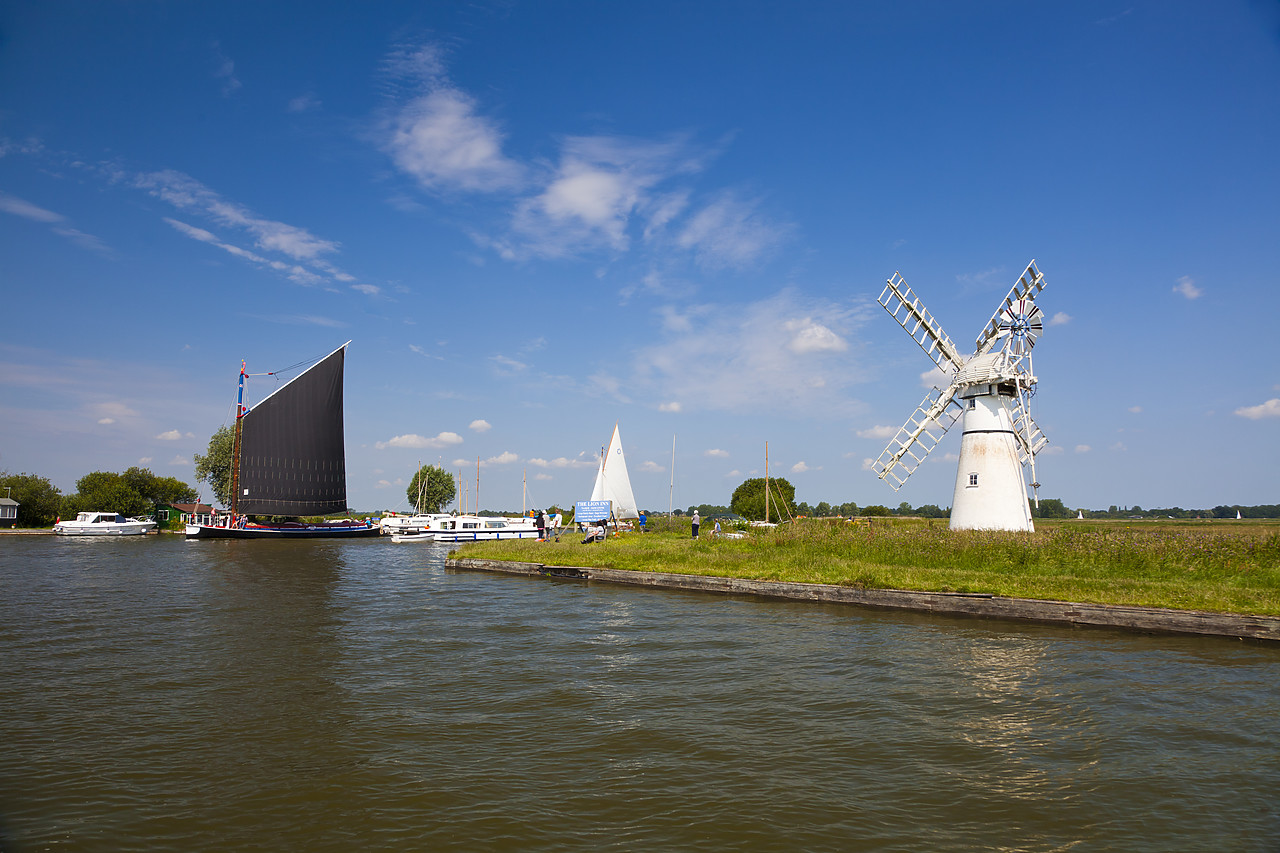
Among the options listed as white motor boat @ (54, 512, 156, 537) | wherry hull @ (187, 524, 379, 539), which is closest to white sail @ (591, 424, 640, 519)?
wherry hull @ (187, 524, 379, 539)

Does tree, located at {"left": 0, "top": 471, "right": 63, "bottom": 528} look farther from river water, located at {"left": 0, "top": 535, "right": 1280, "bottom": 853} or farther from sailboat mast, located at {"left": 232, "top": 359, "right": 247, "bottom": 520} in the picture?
river water, located at {"left": 0, "top": 535, "right": 1280, "bottom": 853}

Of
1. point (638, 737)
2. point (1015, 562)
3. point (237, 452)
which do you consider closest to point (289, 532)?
point (237, 452)

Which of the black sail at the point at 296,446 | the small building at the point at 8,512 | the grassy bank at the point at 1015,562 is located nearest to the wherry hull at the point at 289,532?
the black sail at the point at 296,446

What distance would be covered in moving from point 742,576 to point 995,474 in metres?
13.7

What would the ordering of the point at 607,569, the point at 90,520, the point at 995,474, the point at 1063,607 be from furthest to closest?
the point at 90,520 < the point at 995,474 < the point at 607,569 < the point at 1063,607

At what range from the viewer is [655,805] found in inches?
266

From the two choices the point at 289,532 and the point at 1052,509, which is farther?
the point at 1052,509

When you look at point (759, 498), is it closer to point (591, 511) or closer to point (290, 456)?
point (591, 511)

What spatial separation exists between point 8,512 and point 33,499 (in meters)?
2.96

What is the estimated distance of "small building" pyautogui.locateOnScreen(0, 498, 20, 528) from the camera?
73.8 metres

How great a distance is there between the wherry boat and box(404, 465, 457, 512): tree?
2214 inches

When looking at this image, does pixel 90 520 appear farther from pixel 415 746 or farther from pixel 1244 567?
pixel 1244 567

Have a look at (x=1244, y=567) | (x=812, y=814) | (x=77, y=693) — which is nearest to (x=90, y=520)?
(x=77, y=693)

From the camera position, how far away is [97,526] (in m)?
63.5
